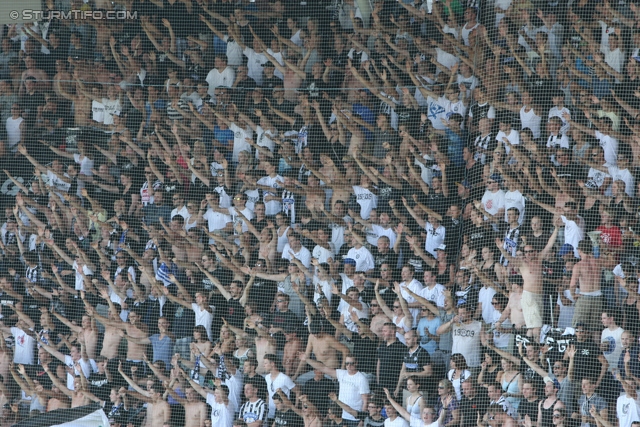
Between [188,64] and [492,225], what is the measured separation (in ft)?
14.4

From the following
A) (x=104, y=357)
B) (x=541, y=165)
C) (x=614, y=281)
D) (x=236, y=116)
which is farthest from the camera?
(x=236, y=116)

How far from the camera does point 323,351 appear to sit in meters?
10.7

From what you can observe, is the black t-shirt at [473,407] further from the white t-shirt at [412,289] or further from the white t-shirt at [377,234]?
the white t-shirt at [377,234]

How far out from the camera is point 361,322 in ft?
35.2

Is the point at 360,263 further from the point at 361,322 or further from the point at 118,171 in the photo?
the point at 118,171

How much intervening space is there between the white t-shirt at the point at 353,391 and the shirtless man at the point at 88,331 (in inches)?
114

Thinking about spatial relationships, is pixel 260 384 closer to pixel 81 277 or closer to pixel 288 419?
pixel 288 419

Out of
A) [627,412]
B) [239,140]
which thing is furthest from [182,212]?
[627,412]

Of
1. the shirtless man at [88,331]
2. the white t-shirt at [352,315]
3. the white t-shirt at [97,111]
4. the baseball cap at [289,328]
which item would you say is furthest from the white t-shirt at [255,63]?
the shirtless man at [88,331]

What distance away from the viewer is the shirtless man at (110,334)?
11500mm

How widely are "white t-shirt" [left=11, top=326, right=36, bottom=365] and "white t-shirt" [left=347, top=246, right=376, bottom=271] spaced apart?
374 centimetres

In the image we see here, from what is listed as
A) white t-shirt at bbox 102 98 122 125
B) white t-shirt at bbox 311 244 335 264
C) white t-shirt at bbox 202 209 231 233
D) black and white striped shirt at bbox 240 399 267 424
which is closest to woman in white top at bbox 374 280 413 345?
white t-shirt at bbox 311 244 335 264

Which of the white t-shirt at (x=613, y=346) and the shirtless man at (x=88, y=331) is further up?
the shirtless man at (x=88, y=331)

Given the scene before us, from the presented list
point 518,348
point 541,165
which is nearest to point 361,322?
point 518,348
